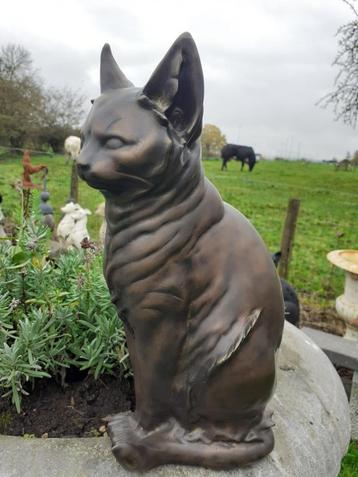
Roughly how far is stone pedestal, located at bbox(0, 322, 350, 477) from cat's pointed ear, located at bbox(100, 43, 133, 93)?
2.75 ft

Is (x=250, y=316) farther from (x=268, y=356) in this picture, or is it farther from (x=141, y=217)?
(x=141, y=217)

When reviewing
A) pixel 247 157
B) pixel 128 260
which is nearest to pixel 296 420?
pixel 128 260

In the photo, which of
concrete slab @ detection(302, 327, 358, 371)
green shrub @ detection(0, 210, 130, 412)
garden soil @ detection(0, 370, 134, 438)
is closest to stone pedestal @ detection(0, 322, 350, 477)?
garden soil @ detection(0, 370, 134, 438)

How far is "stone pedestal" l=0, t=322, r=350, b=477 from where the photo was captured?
100 cm

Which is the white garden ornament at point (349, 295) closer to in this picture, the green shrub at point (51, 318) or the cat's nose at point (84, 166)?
the green shrub at point (51, 318)

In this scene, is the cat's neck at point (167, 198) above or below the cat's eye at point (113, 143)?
below

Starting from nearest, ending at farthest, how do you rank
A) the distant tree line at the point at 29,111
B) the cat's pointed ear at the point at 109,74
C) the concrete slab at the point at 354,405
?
the cat's pointed ear at the point at 109,74 → the concrete slab at the point at 354,405 → the distant tree line at the point at 29,111

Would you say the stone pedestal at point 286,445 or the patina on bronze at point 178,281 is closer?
the patina on bronze at point 178,281

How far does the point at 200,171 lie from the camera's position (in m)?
0.95

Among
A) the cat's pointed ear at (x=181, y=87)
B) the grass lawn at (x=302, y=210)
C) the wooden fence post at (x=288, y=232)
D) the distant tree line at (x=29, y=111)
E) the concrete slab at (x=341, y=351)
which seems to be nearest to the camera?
the cat's pointed ear at (x=181, y=87)

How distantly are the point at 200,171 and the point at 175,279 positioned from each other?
0.79 ft

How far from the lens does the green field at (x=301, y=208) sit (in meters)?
4.84

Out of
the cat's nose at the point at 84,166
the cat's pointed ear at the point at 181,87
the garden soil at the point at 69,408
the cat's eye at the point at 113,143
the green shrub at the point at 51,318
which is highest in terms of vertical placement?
the cat's pointed ear at the point at 181,87

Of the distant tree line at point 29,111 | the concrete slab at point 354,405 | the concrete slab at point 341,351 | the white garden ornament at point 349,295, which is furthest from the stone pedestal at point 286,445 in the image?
the distant tree line at point 29,111
